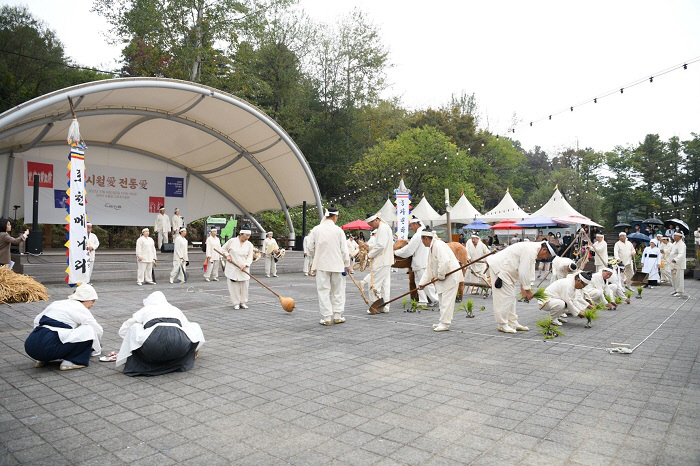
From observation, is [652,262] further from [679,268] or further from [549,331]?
[549,331]

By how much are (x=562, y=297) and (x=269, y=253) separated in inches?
437

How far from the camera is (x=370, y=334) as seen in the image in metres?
7.11

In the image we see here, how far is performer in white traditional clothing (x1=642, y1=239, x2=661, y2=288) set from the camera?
15.0 metres

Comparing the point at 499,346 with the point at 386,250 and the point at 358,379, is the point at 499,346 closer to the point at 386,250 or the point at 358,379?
the point at 358,379

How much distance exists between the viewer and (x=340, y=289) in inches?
318

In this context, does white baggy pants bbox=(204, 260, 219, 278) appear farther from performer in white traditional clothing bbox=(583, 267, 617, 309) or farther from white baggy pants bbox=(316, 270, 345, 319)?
performer in white traditional clothing bbox=(583, 267, 617, 309)

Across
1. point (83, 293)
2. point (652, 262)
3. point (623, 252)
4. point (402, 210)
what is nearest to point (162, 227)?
point (402, 210)

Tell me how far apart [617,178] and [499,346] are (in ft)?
120

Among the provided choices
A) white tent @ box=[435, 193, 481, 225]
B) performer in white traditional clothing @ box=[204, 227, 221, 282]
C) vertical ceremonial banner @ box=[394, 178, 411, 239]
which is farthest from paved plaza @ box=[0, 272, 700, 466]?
white tent @ box=[435, 193, 481, 225]

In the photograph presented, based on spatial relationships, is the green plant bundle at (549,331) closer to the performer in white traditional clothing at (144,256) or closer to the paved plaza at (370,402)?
the paved plaza at (370,402)

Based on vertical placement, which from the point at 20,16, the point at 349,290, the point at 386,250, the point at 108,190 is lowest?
the point at 349,290

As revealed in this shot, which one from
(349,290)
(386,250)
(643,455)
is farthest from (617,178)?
(643,455)

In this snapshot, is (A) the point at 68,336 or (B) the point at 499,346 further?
(B) the point at 499,346

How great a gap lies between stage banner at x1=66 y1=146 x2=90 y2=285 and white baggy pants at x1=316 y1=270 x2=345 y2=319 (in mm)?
5623
